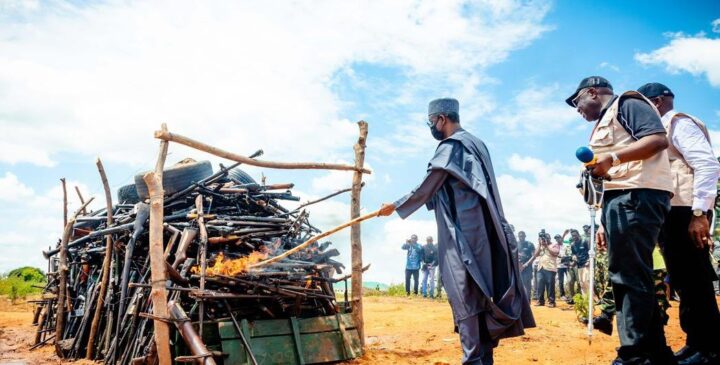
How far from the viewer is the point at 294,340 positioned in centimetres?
673

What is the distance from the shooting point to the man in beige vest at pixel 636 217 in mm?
3699

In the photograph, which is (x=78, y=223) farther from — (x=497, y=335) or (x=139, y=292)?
(x=497, y=335)

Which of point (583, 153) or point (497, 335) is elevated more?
point (583, 153)

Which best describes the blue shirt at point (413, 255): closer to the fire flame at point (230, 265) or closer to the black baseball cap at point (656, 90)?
the fire flame at point (230, 265)

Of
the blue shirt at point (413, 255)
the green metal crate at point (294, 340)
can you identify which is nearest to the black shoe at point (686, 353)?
the green metal crate at point (294, 340)

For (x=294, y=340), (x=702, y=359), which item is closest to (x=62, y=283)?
(x=294, y=340)

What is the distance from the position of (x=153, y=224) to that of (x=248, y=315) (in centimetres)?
210

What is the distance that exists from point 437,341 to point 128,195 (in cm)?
740

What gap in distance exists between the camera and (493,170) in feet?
15.2

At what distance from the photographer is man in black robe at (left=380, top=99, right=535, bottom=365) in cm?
407

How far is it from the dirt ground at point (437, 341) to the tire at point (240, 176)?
3849 millimetres

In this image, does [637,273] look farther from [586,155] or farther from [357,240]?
[357,240]

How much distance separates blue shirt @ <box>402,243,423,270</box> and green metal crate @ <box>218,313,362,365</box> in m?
9.93

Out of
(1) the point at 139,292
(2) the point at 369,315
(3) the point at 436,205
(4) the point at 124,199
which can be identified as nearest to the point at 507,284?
(3) the point at 436,205
